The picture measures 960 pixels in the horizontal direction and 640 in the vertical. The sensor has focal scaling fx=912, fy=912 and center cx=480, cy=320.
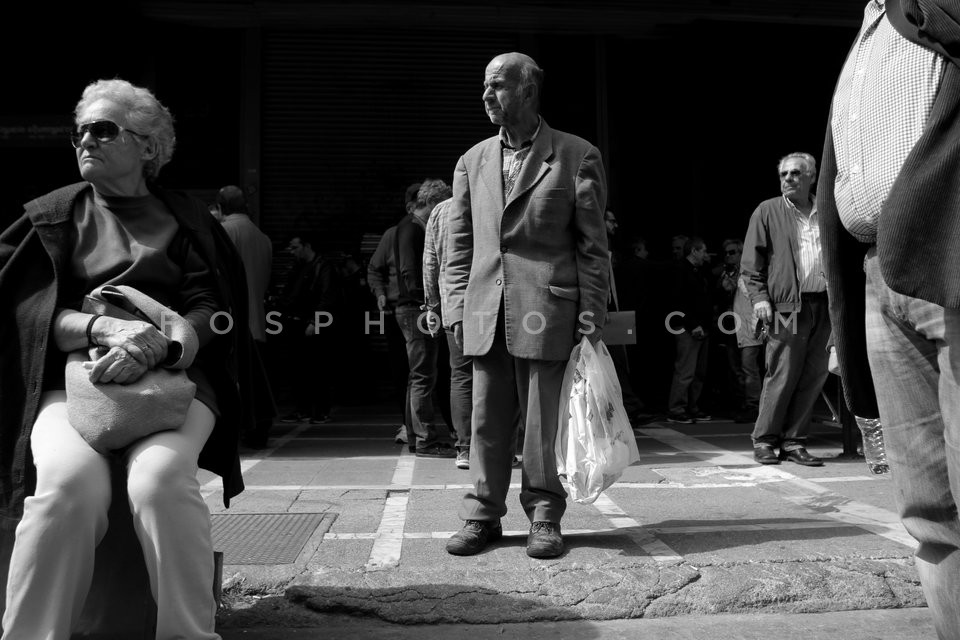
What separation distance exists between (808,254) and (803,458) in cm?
137

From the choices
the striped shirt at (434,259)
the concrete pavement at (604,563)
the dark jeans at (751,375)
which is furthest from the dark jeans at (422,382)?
the dark jeans at (751,375)

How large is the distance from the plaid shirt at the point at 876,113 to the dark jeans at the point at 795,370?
13.1ft

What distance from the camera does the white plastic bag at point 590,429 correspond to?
3775mm

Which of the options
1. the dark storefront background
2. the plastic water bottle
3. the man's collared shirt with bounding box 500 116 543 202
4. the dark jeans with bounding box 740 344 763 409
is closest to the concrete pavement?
the plastic water bottle

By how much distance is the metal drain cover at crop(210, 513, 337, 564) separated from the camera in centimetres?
→ 370

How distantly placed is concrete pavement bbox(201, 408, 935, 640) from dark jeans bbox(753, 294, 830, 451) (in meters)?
0.54

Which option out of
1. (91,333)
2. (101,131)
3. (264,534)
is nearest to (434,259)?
(264,534)

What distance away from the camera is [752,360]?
29.3 feet

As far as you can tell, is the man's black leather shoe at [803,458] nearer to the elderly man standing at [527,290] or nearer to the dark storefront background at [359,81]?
the elderly man standing at [527,290]

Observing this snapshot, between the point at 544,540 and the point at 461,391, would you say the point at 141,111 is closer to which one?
the point at 544,540

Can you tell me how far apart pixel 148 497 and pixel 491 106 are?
2329 millimetres

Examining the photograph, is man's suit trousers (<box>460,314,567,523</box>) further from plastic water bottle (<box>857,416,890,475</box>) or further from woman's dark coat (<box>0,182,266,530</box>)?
plastic water bottle (<box>857,416,890,475</box>)

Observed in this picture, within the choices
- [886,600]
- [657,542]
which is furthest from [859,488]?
[886,600]

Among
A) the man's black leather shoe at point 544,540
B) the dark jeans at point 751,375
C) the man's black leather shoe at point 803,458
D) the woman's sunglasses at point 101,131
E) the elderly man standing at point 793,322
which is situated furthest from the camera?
the dark jeans at point 751,375
